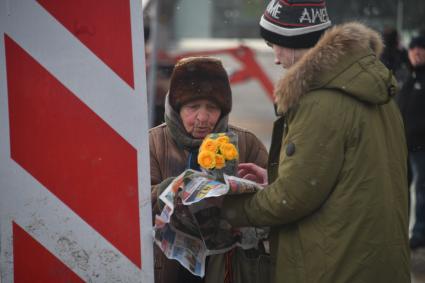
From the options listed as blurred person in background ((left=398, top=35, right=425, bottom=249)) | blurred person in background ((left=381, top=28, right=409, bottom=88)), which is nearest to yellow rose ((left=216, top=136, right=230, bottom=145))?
blurred person in background ((left=398, top=35, right=425, bottom=249))

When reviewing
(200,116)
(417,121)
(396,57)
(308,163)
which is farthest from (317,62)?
(396,57)

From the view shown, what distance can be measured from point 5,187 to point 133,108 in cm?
43

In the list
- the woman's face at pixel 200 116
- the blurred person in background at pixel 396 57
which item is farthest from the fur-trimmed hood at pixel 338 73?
the blurred person in background at pixel 396 57

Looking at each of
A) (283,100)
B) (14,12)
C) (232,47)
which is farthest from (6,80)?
(232,47)

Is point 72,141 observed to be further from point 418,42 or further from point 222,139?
point 418,42

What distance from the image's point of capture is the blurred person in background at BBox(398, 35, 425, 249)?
19.6 ft

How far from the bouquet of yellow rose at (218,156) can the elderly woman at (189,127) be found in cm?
38

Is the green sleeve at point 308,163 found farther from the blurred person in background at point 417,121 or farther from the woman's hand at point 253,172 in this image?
the blurred person in background at point 417,121

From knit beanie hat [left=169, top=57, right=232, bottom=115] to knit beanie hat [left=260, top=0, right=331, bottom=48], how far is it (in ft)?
1.65

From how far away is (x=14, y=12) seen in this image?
2160 millimetres

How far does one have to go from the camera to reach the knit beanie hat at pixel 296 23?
2.41 meters

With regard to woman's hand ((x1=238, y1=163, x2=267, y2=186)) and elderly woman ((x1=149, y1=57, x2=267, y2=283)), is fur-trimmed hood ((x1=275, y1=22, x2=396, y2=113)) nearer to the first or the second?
woman's hand ((x1=238, y1=163, x2=267, y2=186))

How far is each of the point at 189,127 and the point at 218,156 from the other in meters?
0.51

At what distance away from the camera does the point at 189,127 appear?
2.90 meters
